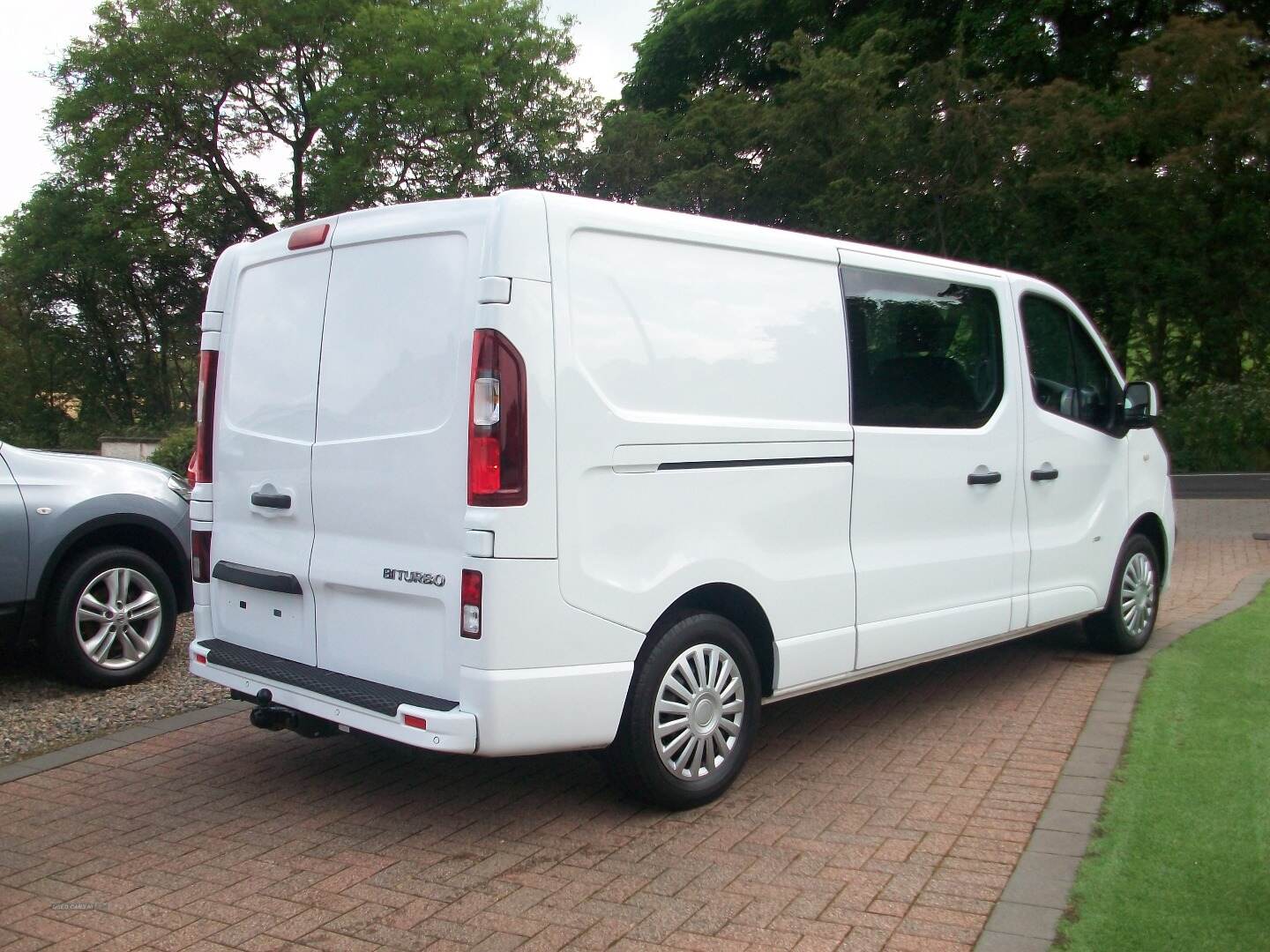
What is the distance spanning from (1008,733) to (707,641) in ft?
6.62

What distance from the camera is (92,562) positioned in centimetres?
664

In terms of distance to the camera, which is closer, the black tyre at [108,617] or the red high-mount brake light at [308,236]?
the red high-mount brake light at [308,236]

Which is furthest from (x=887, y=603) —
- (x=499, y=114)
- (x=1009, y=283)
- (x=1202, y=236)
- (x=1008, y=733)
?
(x=499, y=114)

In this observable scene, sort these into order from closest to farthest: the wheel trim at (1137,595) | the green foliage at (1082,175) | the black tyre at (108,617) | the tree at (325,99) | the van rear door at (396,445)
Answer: the van rear door at (396,445) < the black tyre at (108,617) < the wheel trim at (1137,595) < the green foliage at (1082,175) < the tree at (325,99)

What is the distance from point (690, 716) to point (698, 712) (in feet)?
0.18

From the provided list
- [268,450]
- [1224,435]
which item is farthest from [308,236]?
[1224,435]

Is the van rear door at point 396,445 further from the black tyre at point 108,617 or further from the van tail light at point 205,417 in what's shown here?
the black tyre at point 108,617

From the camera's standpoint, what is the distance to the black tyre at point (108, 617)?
21.4 ft

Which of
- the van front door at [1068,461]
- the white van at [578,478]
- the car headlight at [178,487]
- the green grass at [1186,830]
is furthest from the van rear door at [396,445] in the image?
the van front door at [1068,461]

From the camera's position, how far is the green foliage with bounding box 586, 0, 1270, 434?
58.0 feet

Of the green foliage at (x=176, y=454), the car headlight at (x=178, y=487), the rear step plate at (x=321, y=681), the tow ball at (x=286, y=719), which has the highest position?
the green foliage at (x=176, y=454)

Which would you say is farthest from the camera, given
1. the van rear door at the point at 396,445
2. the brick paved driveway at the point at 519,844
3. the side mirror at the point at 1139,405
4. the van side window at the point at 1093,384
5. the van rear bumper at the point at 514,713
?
the side mirror at the point at 1139,405

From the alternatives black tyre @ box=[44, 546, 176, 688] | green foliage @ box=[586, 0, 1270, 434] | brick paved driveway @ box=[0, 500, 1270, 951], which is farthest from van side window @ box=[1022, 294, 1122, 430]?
green foliage @ box=[586, 0, 1270, 434]

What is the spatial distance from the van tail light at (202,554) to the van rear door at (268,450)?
57 millimetres
